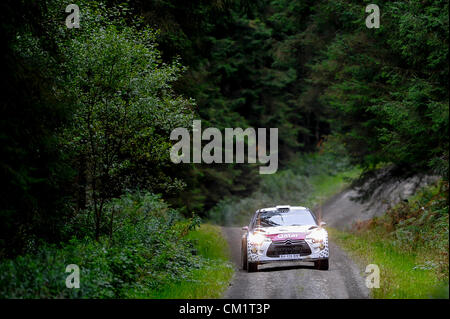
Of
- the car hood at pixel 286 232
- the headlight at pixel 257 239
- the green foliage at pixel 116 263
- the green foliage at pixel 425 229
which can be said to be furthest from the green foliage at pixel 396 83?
the green foliage at pixel 116 263

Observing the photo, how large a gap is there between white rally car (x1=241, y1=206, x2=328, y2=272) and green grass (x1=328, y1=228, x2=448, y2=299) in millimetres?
1627

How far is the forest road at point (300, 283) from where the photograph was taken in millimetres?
11453

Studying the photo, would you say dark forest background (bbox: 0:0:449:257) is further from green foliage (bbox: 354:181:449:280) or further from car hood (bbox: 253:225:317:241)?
car hood (bbox: 253:225:317:241)

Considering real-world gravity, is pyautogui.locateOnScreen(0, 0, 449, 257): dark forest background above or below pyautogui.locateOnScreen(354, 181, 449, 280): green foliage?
above

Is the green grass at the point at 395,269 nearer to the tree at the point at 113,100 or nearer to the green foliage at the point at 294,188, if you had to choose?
the tree at the point at 113,100

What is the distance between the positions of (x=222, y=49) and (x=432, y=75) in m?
21.4

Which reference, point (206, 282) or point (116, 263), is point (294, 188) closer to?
point (206, 282)

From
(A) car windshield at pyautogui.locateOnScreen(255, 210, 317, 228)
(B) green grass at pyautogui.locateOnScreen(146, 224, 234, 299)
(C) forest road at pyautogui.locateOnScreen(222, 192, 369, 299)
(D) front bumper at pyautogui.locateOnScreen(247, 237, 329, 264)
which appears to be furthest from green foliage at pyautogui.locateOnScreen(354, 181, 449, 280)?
(B) green grass at pyautogui.locateOnScreen(146, 224, 234, 299)

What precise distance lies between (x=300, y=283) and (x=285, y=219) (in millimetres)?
3210

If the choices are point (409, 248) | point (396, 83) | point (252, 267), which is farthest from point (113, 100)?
point (409, 248)

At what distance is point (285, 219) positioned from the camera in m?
15.6

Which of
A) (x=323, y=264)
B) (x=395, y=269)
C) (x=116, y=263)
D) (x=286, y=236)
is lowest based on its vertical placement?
(x=395, y=269)

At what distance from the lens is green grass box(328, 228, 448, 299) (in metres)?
11.3

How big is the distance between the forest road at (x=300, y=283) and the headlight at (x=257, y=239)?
78 centimetres
